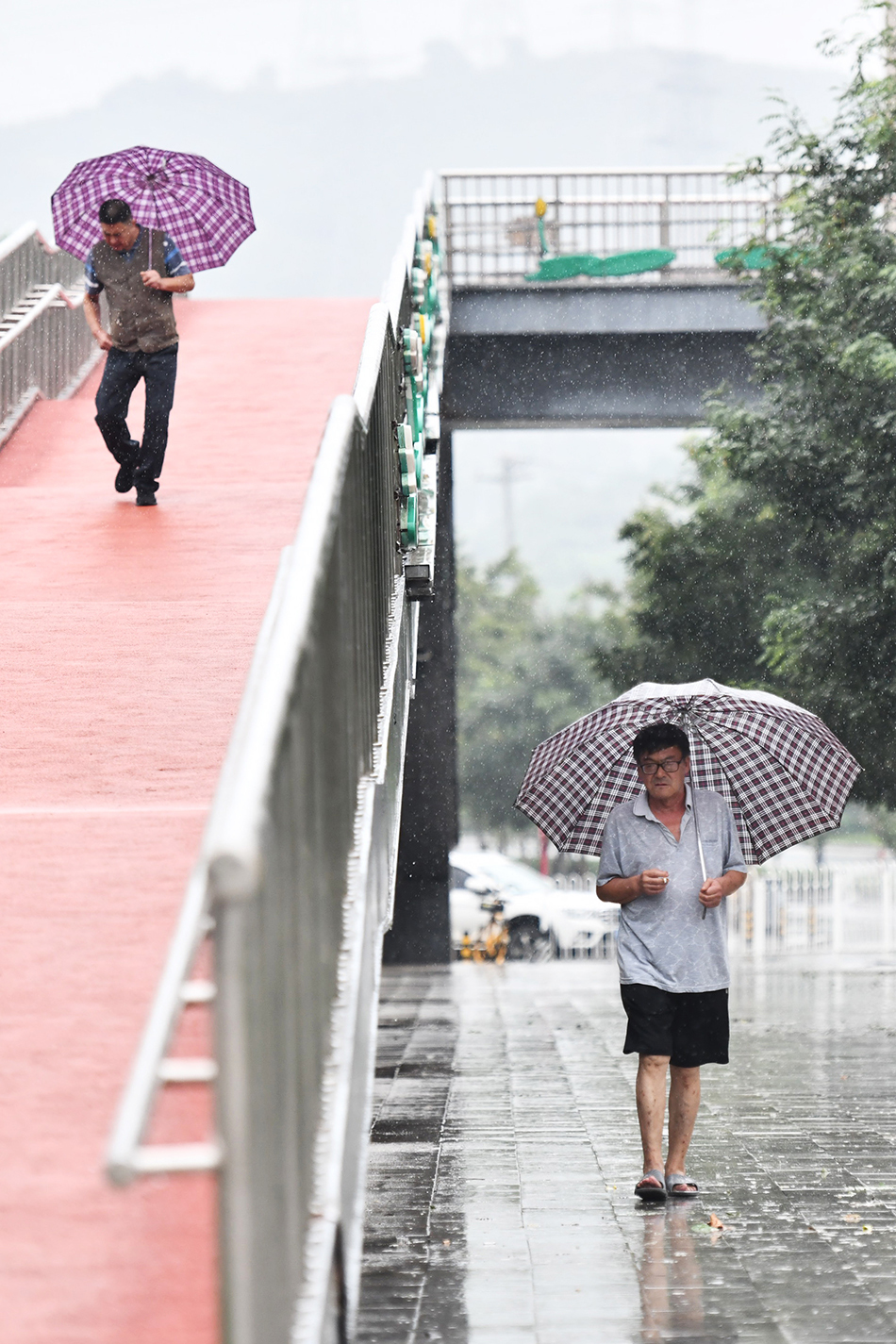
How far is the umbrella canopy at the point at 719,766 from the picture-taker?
6.99 m

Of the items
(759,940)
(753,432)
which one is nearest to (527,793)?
(753,432)

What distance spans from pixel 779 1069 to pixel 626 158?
513ft

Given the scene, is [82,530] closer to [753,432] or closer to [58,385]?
[58,385]

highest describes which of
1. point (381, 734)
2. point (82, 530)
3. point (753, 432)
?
point (753, 432)

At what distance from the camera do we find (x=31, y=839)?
5.02 metres

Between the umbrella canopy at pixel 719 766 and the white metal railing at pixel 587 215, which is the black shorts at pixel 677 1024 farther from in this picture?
the white metal railing at pixel 587 215

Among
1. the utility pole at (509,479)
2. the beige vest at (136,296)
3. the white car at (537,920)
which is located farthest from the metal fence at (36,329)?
the utility pole at (509,479)

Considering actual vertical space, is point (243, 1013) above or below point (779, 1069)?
above

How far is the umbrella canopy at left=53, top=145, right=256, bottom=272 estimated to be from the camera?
978 cm

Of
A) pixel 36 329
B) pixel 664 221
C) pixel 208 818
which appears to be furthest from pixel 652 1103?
pixel 664 221

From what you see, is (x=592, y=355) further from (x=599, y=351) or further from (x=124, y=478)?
(x=124, y=478)

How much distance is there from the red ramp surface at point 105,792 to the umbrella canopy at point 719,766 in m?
1.41

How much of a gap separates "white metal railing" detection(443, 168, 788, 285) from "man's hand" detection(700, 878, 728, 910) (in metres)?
12.8

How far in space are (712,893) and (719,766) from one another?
3.26 feet
